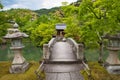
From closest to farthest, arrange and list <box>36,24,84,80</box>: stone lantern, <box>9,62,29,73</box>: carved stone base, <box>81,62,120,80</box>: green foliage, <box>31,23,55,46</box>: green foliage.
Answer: <box>81,62,120,80</box>: green foliage
<box>36,24,84,80</box>: stone lantern
<box>9,62,29,73</box>: carved stone base
<box>31,23,55,46</box>: green foliage

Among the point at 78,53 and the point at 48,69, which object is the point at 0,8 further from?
the point at 78,53

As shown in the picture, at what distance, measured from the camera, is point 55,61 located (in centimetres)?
1955

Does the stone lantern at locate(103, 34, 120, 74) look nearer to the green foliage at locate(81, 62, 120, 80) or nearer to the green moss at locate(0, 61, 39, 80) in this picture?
the green foliage at locate(81, 62, 120, 80)

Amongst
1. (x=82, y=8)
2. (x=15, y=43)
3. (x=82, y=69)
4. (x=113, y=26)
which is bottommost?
(x=82, y=69)

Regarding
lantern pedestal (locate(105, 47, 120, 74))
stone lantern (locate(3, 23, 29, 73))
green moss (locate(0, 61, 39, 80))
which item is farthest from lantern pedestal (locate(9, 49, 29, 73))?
lantern pedestal (locate(105, 47, 120, 74))

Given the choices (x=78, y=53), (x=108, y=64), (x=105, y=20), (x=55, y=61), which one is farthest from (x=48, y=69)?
(x=105, y=20)

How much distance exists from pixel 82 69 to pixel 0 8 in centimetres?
834

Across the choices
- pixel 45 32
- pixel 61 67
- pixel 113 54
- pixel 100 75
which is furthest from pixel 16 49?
pixel 45 32

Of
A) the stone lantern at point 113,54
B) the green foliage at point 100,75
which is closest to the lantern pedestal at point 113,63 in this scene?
the stone lantern at point 113,54

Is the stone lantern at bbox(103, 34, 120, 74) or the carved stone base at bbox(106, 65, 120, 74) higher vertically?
the stone lantern at bbox(103, 34, 120, 74)

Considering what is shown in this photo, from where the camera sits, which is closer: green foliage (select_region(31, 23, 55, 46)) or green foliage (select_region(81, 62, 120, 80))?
green foliage (select_region(81, 62, 120, 80))

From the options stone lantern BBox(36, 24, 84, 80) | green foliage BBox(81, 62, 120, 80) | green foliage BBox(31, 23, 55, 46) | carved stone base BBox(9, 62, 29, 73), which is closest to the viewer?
green foliage BBox(81, 62, 120, 80)

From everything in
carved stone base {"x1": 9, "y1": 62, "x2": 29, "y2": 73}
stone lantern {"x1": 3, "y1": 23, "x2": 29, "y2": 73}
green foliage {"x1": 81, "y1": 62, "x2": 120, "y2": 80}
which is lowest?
green foliage {"x1": 81, "y1": 62, "x2": 120, "y2": 80}

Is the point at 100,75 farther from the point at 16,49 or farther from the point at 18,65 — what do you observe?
the point at 16,49
